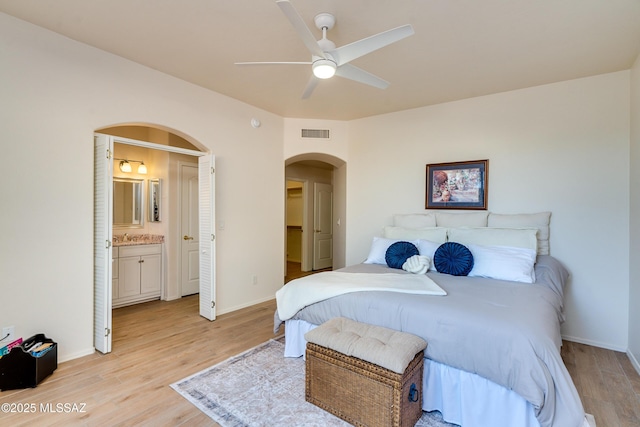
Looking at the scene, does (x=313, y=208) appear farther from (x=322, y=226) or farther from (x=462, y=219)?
(x=462, y=219)

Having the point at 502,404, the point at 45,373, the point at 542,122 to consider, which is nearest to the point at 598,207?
the point at 542,122

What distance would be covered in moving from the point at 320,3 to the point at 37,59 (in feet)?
7.48

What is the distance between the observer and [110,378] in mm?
2336

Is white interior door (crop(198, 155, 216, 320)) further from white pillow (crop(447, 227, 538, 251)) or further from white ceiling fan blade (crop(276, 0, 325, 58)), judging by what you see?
white pillow (crop(447, 227, 538, 251))

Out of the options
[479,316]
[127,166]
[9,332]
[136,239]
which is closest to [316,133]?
[127,166]

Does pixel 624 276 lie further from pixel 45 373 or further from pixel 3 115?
pixel 3 115

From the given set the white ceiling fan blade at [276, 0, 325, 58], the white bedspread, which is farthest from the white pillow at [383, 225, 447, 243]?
the white ceiling fan blade at [276, 0, 325, 58]

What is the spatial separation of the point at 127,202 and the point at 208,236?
174 cm

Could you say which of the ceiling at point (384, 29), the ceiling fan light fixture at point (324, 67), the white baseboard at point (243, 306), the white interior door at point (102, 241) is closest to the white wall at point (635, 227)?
the ceiling at point (384, 29)

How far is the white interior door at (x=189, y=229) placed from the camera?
457cm

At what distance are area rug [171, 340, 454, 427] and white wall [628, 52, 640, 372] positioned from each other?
7.05 feet

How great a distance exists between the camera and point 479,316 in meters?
1.80

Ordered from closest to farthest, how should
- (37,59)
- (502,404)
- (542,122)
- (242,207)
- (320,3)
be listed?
(502,404) < (320,3) < (37,59) < (542,122) < (242,207)

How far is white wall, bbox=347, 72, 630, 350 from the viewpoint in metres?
2.99
